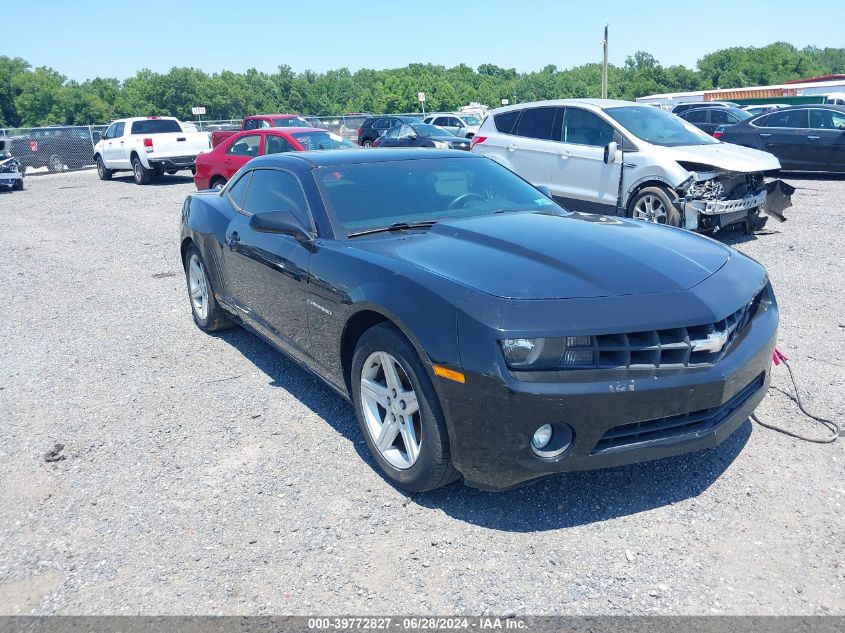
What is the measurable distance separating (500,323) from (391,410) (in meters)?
0.85

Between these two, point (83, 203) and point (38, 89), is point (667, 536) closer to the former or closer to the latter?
point (83, 203)

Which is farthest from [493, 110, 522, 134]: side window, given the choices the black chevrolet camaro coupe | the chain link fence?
the chain link fence

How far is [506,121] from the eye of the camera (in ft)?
36.1

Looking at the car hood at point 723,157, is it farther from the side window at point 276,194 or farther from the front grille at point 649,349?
the front grille at point 649,349

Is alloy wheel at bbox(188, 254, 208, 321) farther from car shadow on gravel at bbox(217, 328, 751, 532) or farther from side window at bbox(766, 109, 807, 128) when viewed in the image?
side window at bbox(766, 109, 807, 128)

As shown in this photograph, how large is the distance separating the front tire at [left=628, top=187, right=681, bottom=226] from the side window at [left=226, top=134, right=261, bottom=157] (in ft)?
24.7

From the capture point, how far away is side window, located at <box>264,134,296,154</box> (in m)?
13.5

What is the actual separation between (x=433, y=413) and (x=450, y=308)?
472mm

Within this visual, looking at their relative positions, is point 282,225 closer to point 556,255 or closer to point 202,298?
point 556,255

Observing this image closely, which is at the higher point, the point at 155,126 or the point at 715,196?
the point at 155,126

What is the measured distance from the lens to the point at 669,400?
2912mm

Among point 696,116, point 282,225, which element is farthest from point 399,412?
point 696,116

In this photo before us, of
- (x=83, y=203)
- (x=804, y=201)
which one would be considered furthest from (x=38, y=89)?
(x=804, y=201)

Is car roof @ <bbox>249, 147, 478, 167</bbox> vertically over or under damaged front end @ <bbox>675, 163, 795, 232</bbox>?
over
